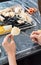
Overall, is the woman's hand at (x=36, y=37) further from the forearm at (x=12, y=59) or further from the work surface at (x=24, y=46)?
the forearm at (x=12, y=59)

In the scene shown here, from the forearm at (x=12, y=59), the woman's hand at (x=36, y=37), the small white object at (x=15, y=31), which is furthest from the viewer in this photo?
the small white object at (x=15, y=31)

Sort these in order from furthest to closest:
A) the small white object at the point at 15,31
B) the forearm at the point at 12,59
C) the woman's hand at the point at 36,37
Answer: the small white object at the point at 15,31 < the woman's hand at the point at 36,37 < the forearm at the point at 12,59

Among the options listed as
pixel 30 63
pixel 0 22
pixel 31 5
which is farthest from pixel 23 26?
pixel 31 5

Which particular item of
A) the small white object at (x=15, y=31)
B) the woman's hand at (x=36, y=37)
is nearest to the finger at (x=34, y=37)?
the woman's hand at (x=36, y=37)

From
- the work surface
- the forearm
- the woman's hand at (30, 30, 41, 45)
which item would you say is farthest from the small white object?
the forearm

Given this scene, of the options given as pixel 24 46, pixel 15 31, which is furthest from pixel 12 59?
pixel 15 31

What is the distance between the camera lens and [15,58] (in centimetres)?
103

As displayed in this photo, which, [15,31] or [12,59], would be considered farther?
[15,31]

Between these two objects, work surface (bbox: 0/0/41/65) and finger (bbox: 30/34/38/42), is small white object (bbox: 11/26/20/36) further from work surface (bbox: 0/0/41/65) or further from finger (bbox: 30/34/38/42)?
finger (bbox: 30/34/38/42)

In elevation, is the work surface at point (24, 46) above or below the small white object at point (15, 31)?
below

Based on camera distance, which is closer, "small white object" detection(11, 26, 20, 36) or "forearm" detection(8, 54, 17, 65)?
"forearm" detection(8, 54, 17, 65)

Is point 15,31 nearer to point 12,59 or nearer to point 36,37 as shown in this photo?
point 36,37

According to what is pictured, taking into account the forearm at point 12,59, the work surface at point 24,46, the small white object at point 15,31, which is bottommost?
the forearm at point 12,59

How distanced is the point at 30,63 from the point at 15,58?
200 millimetres
